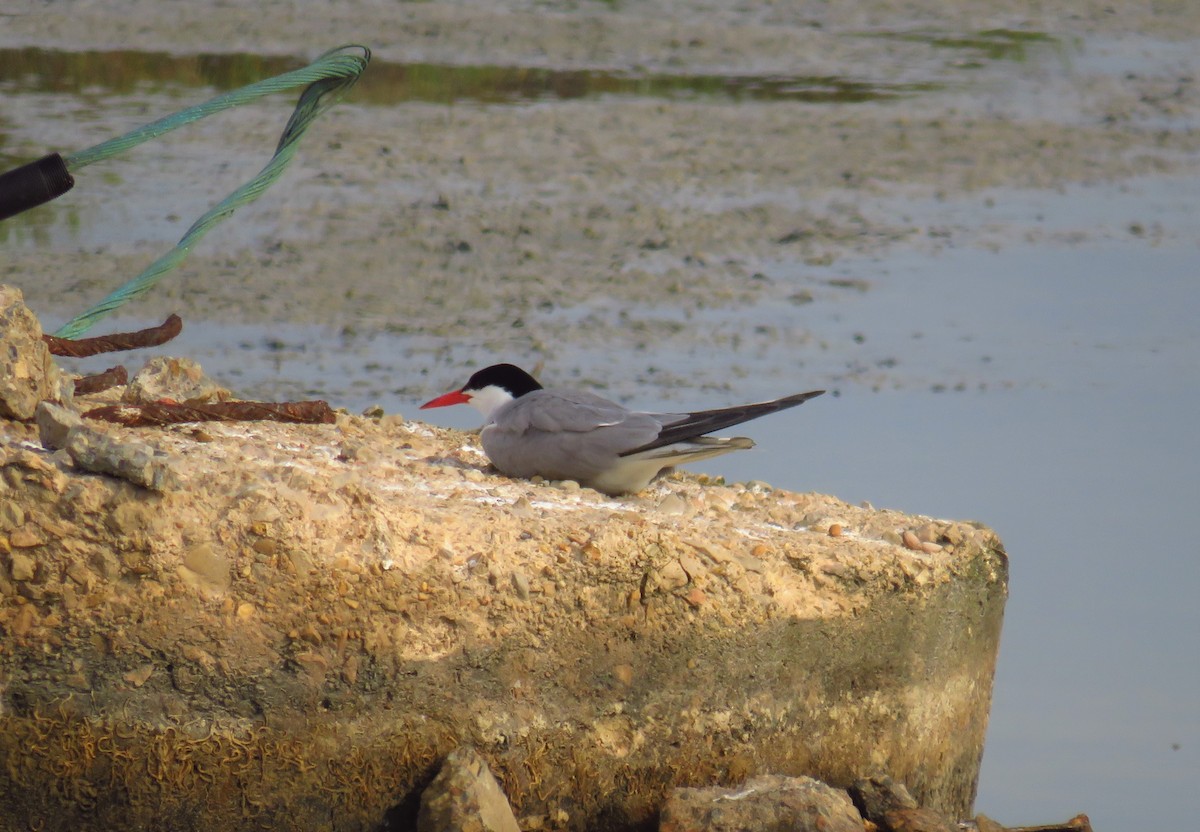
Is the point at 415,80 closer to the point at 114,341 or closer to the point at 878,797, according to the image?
the point at 114,341

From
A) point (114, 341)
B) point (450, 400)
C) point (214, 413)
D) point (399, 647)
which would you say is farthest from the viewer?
point (450, 400)

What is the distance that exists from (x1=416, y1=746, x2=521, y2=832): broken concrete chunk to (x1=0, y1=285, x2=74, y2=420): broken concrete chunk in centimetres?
133

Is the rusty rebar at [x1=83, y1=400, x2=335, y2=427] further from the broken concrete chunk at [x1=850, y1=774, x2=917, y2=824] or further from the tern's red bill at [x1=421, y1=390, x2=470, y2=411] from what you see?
the broken concrete chunk at [x1=850, y1=774, x2=917, y2=824]

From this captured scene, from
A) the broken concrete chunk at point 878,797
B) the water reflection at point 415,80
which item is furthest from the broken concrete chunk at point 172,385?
the water reflection at point 415,80

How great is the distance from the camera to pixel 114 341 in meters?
4.07

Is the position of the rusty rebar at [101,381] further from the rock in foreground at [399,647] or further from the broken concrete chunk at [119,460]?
the broken concrete chunk at [119,460]

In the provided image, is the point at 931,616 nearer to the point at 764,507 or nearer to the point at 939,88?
the point at 764,507

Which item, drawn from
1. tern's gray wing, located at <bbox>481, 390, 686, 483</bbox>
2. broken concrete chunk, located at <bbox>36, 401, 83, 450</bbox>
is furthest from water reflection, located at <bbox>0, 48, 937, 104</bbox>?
broken concrete chunk, located at <bbox>36, 401, 83, 450</bbox>

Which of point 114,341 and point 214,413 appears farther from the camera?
point 114,341

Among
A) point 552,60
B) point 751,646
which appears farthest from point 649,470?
point 552,60

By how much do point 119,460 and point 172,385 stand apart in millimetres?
1413

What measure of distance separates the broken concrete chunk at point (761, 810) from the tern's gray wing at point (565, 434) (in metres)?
0.96

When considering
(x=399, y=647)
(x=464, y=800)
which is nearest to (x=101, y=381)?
(x=399, y=647)

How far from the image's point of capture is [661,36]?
8.96 m
